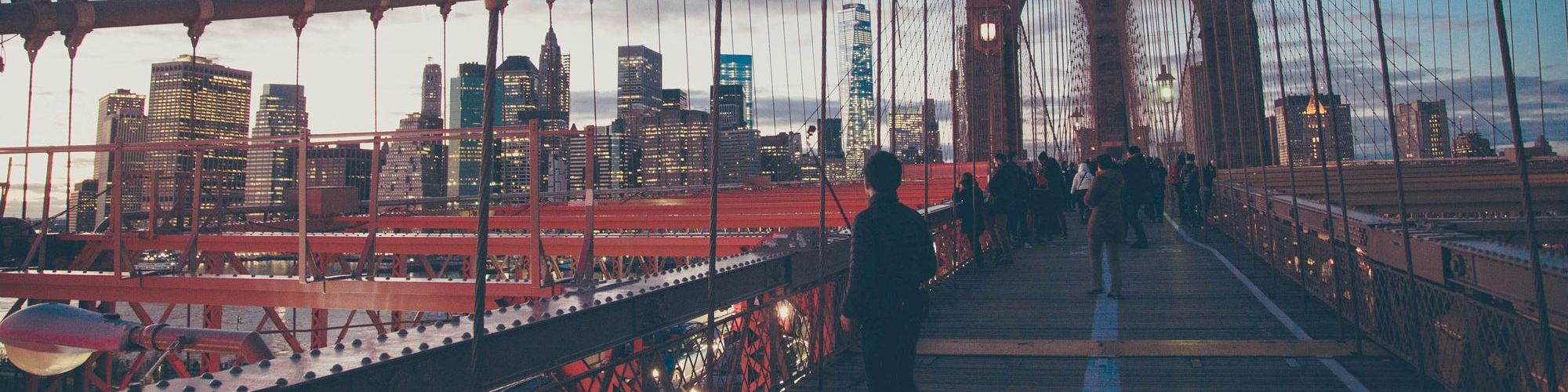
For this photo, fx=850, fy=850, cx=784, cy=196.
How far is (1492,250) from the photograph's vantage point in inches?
132

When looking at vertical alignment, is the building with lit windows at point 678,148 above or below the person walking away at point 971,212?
above

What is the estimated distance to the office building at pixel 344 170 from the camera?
9.89 m

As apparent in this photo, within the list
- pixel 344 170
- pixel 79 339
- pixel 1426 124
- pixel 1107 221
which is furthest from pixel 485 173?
pixel 1426 124

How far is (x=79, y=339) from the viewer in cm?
316

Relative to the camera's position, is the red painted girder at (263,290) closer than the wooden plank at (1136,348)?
No

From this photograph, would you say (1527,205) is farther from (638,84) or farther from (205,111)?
(638,84)

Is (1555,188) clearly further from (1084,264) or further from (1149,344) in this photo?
(1149,344)

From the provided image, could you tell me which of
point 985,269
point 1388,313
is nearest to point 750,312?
point 1388,313

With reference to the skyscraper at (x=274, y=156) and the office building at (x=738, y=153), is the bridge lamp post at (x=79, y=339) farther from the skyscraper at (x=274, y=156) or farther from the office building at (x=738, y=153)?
the office building at (x=738, y=153)

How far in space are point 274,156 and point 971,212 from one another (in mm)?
10740

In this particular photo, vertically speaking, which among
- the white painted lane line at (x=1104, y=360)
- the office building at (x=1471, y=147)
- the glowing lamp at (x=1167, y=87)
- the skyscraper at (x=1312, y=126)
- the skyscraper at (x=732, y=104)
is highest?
the skyscraper at (x=732, y=104)

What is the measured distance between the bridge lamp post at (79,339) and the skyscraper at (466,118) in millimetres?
9125

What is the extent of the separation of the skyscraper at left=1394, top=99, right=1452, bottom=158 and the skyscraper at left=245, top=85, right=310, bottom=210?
603 inches

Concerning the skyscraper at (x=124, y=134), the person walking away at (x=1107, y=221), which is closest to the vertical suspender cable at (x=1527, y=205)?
the person walking away at (x=1107, y=221)
